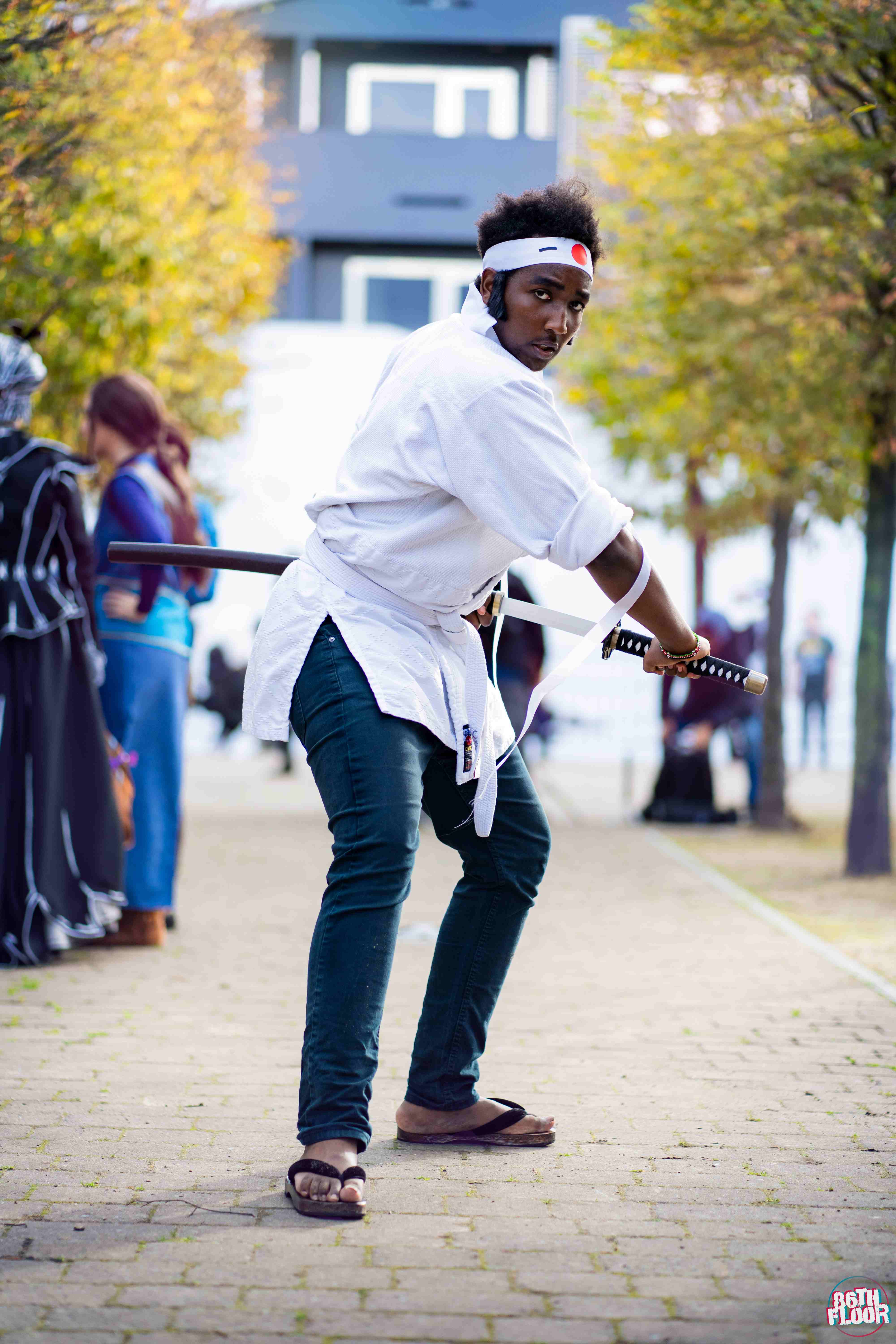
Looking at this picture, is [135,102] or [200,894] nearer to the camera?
[200,894]

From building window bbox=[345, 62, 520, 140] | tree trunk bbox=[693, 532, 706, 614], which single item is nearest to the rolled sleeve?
tree trunk bbox=[693, 532, 706, 614]

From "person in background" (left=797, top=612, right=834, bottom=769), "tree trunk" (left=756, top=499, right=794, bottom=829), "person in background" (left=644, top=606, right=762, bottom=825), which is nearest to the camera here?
"tree trunk" (left=756, top=499, right=794, bottom=829)

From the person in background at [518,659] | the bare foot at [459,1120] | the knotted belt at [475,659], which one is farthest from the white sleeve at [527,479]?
the person in background at [518,659]

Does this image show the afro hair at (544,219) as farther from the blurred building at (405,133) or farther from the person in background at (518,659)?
the blurred building at (405,133)

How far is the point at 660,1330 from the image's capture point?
2676mm

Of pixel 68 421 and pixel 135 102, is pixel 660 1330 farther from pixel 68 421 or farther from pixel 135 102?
pixel 68 421

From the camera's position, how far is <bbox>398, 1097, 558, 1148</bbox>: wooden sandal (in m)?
3.81

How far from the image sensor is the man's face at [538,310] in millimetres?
3457

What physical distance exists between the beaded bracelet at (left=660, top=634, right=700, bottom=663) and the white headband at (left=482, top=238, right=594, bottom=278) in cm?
81

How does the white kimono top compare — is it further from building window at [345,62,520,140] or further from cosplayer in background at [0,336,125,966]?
building window at [345,62,520,140]

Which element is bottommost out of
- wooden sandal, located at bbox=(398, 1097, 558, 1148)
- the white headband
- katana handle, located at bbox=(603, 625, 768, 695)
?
wooden sandal, located at bbox=(398, 1097, 558, 1148)

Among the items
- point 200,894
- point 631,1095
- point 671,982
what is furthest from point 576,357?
point 631,1095

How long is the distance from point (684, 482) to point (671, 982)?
9246 millimetres

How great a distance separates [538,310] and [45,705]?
3.20 meters
